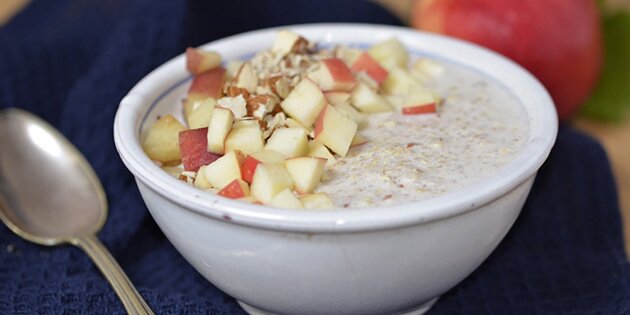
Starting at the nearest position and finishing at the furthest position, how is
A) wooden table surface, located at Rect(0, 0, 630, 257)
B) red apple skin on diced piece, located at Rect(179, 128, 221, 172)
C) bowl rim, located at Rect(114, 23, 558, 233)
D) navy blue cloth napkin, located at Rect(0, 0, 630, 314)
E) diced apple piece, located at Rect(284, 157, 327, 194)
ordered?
1. bowl rim, located at Rect(114, 23, 558, 233)
2. diced apple piece, located at Rect(284, 157, 327, 194)
3. red apple skin on diced piece, located at Rect(179, 128, 221, 172)
4. navy blue cloth napkin, located at Rect(0, 0, 630, 314)
5. wooden table surface, located at Rect(0, 0, 630, 257)

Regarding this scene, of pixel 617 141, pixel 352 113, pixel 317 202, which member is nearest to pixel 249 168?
pixel 317 202

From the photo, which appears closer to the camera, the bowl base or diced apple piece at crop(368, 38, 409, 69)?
the bowl base

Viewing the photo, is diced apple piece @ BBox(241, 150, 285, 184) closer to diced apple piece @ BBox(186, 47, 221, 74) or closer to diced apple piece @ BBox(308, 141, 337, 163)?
diced apple piece @ BBox(308, 141, 337, 163)

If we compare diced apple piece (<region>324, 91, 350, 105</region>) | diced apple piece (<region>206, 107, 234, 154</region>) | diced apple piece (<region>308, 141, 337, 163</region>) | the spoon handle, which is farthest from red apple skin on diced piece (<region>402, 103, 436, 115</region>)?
the spoon handle

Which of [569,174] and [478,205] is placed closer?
[478,205]

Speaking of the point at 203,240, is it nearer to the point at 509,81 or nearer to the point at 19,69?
the point at 509,81

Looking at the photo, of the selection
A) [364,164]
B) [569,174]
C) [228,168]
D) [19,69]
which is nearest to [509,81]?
[569,174]

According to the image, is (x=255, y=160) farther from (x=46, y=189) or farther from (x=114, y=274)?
(x=46, y=189)

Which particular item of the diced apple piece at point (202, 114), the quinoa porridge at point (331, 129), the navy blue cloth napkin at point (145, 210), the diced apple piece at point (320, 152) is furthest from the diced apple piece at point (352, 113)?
the navy blue cloth napkin at point (145, 210)
